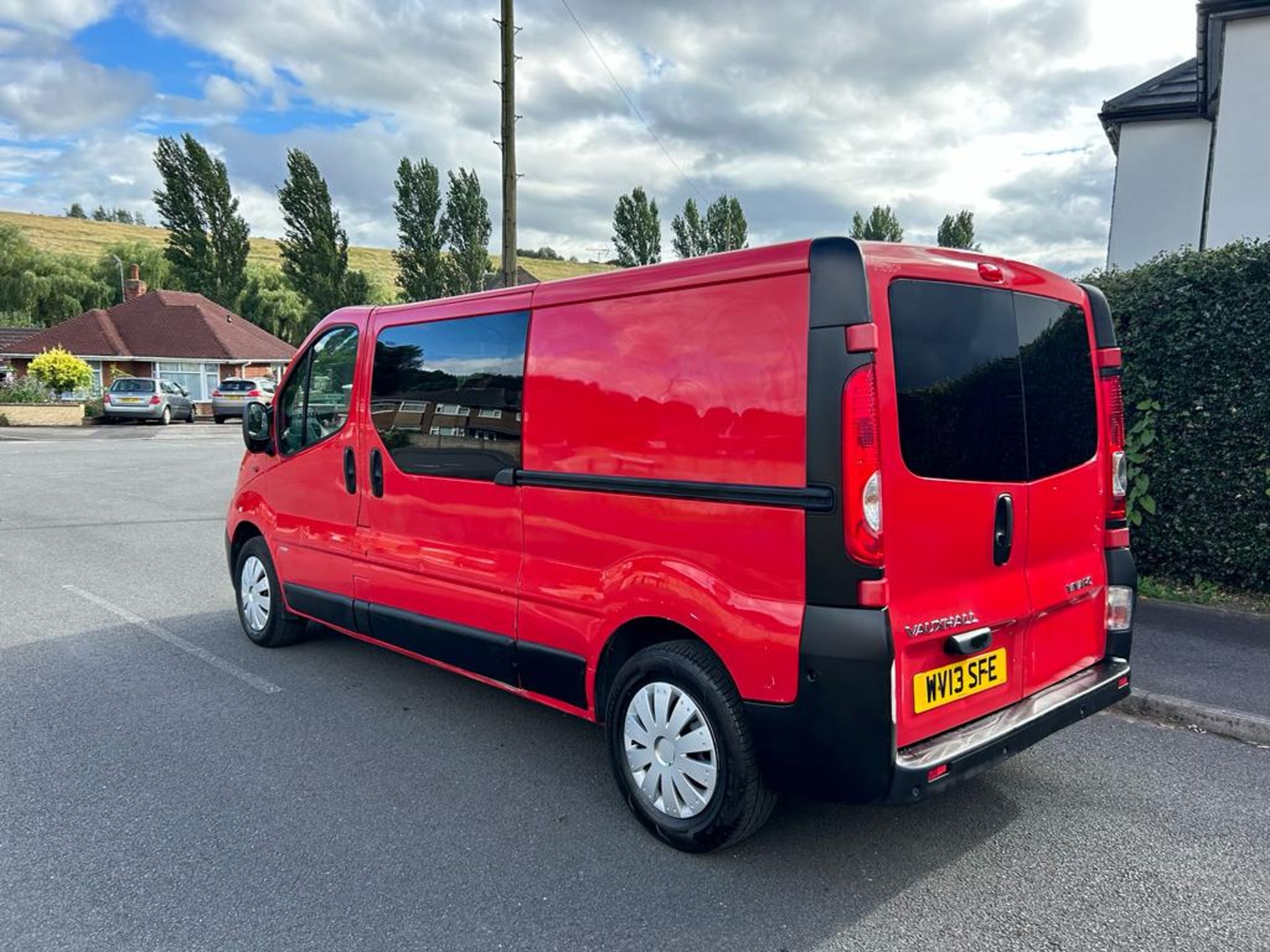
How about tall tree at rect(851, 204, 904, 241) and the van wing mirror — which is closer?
the van wing mirror

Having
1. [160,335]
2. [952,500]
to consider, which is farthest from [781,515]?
[160,335]

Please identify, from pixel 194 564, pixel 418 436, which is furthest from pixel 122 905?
pixel 194 564

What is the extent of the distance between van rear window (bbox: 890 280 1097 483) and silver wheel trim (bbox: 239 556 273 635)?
4285 millimetres

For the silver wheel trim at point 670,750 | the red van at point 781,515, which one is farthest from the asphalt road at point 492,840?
the red van at point 781,515

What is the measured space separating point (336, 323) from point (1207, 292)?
Result: 5.66m

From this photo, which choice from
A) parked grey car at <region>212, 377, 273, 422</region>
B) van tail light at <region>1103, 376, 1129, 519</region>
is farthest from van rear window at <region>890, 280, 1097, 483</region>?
parked grey car at <region>212, 377, 273, 422</region>

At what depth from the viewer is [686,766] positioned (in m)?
3.05

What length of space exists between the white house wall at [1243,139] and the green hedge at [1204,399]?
6126mm

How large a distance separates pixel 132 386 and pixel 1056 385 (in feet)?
110

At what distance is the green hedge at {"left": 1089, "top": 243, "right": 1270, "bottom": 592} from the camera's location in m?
5.66

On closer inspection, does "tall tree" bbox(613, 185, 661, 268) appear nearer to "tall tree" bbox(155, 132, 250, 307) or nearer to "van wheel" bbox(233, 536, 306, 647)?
"tall tree" bbox(155, 132, 250, 307)

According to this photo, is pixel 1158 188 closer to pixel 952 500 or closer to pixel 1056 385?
pixel 1056 385

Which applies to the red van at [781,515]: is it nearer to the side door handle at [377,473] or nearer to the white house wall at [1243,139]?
A: the side door handle at [377,473]

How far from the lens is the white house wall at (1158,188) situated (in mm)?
16297
